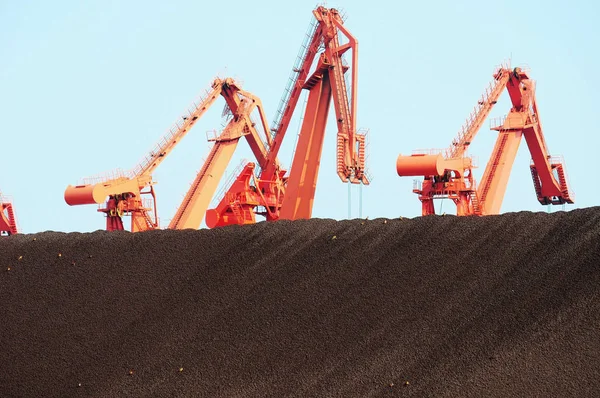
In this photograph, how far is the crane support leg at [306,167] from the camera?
37531 mm

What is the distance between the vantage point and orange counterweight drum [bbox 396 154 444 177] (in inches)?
1436

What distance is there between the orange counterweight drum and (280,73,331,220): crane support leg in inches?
134

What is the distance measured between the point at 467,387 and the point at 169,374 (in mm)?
4959

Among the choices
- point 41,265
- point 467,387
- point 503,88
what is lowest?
point 467,387

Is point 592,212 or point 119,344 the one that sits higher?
point 592,212

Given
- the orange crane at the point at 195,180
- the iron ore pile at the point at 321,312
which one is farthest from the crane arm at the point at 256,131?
the iron ore pile at the point at 321,312

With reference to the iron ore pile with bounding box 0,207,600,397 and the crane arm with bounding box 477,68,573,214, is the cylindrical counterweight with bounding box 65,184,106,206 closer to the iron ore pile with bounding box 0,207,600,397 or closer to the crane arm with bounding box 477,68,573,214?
the crane arm with bounding box 477,68,573,214

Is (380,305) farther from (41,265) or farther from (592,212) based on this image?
(41,265)

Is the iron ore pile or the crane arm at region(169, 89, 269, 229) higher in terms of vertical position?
the crane arm at region(169, 89, 269, 229)

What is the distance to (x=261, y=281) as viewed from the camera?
18016 mm

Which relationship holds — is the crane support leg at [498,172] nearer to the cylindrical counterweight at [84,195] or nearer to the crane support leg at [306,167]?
the crane support leg at [306,167]

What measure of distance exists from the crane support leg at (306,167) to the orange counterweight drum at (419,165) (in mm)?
3393

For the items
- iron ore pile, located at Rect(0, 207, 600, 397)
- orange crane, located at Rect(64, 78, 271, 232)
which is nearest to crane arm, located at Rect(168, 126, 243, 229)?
orange crane, located at Rect(64, 78, 271, 232)

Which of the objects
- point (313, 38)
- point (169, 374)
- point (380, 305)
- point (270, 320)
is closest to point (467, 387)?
point (380, 305)
